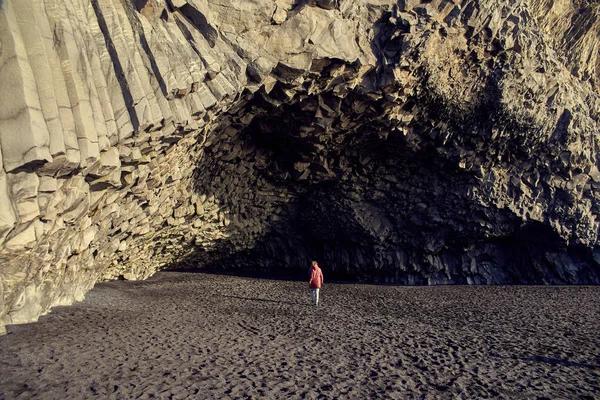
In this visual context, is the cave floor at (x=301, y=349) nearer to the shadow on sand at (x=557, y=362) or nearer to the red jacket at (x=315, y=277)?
the shadow on sand at (x=557, y=362)

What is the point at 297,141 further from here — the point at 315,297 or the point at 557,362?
the point at 557,362

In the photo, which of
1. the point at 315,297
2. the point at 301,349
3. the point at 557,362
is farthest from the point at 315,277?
the point at 557,362

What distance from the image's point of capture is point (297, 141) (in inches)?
736

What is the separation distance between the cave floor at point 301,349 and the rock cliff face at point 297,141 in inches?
74.6

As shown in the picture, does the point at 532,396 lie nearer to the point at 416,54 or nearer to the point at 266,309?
the point at 266,309

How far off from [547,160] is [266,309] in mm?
13804

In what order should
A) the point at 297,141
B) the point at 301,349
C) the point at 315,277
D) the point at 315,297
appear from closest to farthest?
1. the point at 301,349
2. the point at 315,277
3. the point at 315,297
4. the point at 297,141

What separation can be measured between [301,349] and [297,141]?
38.1 ft

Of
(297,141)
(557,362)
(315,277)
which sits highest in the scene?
(297,141)

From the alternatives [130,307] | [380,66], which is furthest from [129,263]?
[380,66]

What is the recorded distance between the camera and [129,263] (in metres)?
18.5

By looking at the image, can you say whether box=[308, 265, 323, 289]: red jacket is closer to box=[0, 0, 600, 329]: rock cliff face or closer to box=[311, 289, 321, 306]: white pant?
box=[311, 289, 321, 306]: white pant

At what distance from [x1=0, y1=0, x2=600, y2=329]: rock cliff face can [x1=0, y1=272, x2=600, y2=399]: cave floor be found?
190 centimetres

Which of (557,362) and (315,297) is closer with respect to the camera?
(557,362)
